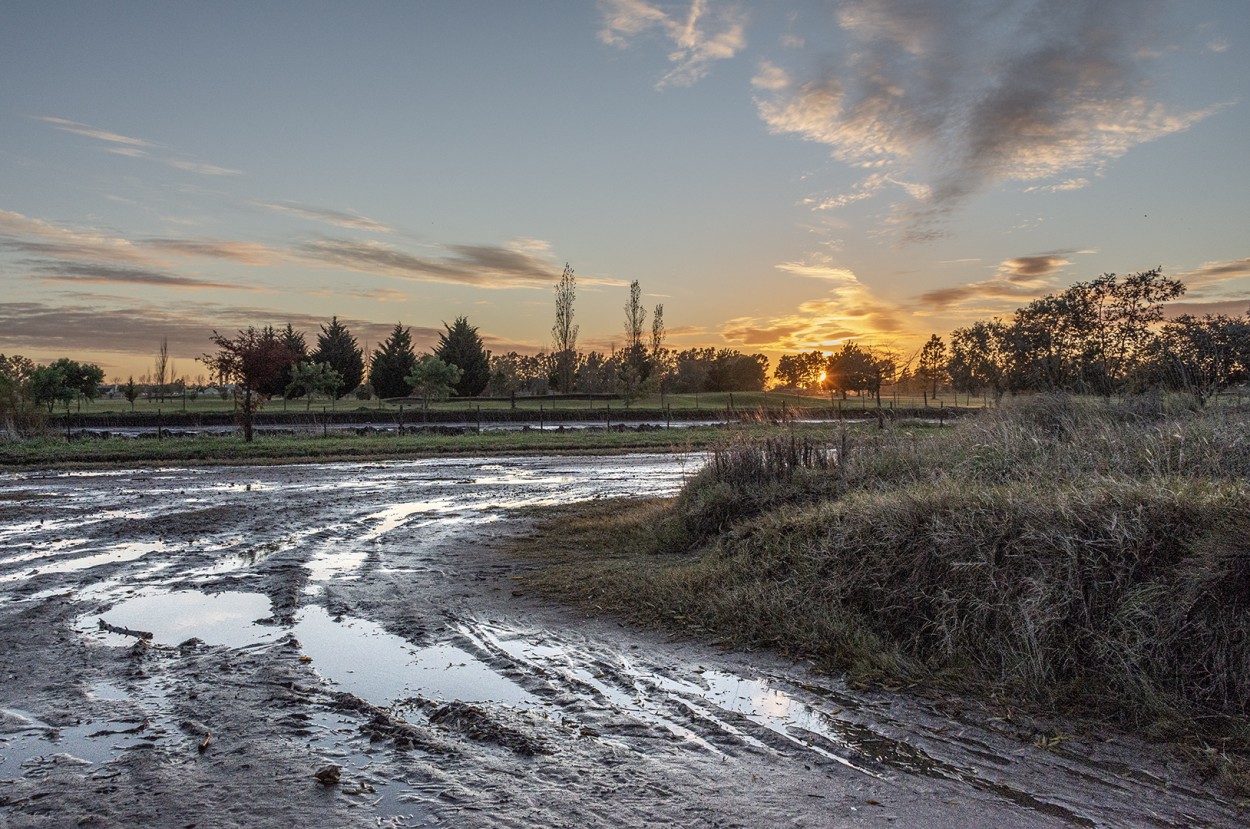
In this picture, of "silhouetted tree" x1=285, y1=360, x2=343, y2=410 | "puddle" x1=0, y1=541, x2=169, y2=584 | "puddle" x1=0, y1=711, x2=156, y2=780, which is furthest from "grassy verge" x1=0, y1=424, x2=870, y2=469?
"silhouetted tree" x1=285, y1=360, x2=343, y2=410

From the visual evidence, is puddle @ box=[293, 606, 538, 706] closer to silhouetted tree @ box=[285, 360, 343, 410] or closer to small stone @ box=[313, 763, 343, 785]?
small stone @ box=[313, 763, 343, 785]

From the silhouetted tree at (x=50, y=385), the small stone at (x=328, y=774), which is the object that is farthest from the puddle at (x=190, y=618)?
the silhouetted tree at (x=50, y=385)

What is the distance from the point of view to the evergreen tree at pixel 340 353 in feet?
250

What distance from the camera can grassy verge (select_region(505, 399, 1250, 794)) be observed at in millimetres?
5535

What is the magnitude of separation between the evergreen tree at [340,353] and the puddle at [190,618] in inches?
2724

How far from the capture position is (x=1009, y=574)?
A: 666 centimetres

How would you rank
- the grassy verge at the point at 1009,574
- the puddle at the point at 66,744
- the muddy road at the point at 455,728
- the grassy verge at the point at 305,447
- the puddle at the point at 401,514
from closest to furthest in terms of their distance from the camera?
the muddy road at the point at 455,728
the puddle at the point at 66,744
the grassy verge at the point at 1009,574
the puddle at the point at 401,514
the grassy verge at the point at 305,447

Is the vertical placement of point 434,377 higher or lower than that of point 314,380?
higher

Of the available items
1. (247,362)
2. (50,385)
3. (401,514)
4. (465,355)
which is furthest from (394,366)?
(401,514)

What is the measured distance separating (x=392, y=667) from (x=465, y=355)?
7000 centimetres

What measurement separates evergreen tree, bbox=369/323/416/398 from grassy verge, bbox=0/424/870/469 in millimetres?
36926

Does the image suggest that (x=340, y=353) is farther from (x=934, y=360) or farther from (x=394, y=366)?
(x=934, y=360)

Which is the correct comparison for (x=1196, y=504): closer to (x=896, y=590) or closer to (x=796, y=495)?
(x=896, y=590)

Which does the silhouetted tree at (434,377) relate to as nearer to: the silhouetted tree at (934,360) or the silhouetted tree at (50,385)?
the silhouetted tree at (50,385)
